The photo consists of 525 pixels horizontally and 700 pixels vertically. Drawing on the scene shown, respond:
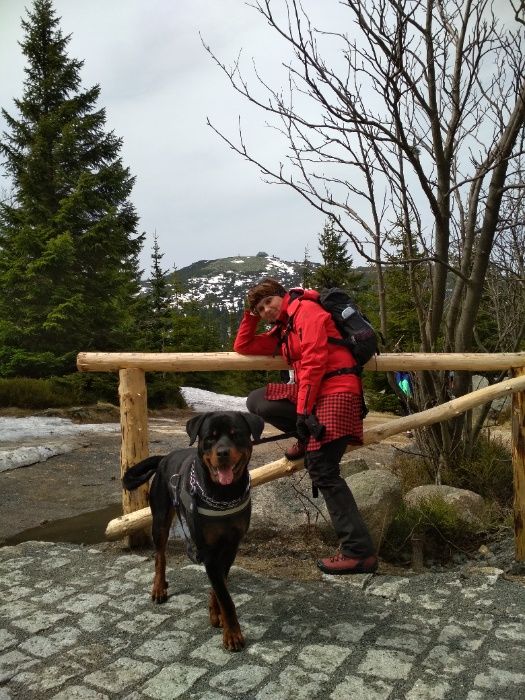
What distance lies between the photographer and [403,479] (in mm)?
6660

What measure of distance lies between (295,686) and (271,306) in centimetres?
221

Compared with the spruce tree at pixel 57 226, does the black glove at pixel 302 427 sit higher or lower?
lower

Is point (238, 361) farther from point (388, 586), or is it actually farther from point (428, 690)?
point (428, 690)

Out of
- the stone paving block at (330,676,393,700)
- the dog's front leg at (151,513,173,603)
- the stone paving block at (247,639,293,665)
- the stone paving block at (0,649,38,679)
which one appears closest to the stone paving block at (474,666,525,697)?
the stone paving block at (330,676,393,700)

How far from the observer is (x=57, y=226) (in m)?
16.3

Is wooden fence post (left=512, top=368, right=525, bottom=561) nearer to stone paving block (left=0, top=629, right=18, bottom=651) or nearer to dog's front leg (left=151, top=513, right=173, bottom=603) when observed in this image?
dog's front leg (left=151, top=513, right=173, bottom=603)

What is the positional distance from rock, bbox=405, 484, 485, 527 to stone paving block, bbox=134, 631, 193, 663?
8.78ft

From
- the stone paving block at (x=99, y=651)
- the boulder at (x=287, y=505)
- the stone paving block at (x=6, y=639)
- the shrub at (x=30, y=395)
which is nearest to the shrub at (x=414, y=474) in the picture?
the boulder at (x=287, y=505)

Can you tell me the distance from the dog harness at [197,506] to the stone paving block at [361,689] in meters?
0.92

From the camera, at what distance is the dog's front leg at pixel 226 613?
9.89ft

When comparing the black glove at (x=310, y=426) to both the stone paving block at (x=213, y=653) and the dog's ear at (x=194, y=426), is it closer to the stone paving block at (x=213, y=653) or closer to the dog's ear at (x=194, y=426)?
the dog's ear at (x=194, y=426)

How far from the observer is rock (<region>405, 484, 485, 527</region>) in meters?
5.15

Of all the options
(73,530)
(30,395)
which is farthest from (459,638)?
(30,395)

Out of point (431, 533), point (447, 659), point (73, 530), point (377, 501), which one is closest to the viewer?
point (447, 659)
